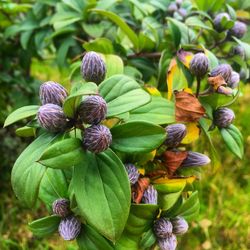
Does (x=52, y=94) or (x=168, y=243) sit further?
(x=168, y=243)

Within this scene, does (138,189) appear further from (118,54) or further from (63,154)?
(118,54)

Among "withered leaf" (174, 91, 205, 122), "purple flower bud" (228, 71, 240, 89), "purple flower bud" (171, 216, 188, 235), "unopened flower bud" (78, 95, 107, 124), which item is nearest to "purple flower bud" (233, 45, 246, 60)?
"purple flower bud" (228, 71, 240, 89)

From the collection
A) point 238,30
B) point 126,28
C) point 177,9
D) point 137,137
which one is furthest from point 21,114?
point 177,9

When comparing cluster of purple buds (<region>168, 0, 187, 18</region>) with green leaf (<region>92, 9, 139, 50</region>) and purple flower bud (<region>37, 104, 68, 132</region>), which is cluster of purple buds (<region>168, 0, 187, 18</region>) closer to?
green leaf (<region>92, 9, 139, 50</region>)

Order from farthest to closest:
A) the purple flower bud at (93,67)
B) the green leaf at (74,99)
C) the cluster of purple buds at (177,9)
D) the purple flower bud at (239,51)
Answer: the cluster of purple buds at (177,9) → the purple flower bud at (239,51) → the purple flower bud at (93,67) → the green leaf at (74,99)

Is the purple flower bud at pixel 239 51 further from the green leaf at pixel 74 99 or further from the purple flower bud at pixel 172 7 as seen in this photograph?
the green leaf at pixel 74 99

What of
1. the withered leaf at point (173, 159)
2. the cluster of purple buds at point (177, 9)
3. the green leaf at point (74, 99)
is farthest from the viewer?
the cluster of purple buds at point (177, 9)

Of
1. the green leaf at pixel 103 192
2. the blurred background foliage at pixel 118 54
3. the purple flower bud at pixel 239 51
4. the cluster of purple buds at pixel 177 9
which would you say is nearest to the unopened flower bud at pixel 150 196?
the green leaf at pixel 103 192
